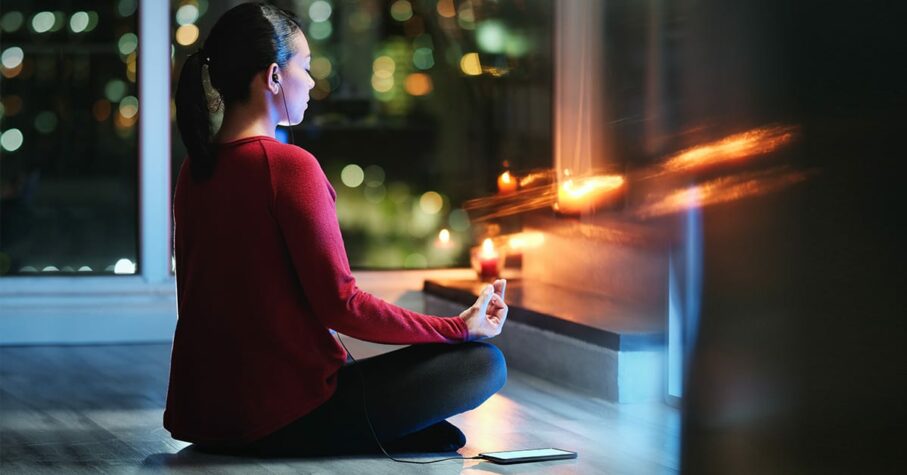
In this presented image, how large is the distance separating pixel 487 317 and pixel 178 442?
2.13ft

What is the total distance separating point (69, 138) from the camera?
361cm

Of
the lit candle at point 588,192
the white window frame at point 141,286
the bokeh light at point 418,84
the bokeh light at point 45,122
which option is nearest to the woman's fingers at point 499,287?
the lit candle at point 588,192

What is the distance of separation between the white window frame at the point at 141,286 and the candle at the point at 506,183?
1.04 m

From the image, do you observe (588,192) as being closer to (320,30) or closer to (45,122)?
(320,30)

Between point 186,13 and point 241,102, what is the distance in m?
1.80

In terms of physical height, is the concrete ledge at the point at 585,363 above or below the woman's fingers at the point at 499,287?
below

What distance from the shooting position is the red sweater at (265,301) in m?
1.80

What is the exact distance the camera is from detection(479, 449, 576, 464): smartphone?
6.35 ft

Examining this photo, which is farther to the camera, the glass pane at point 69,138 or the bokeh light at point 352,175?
the bokeh light at point 352,175

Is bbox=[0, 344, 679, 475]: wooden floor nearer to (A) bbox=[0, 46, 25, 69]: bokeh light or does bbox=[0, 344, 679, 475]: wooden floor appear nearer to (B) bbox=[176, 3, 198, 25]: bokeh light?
(A) bbox=[0, 46, 25, 69]: bokeh light

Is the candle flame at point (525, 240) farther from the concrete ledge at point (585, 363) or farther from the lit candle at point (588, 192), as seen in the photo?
the concrete ledge at point (585, 363)

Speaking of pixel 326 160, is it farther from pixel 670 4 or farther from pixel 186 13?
pixel 670 4

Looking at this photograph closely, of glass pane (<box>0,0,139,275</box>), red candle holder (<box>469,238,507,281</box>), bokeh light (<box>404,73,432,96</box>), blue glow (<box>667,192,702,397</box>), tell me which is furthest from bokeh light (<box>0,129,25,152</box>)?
blue glow (<box>667,192,702,397</box>)

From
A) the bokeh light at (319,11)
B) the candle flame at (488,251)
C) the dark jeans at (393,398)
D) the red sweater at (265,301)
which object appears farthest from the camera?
the bokeh light at (319,11)
